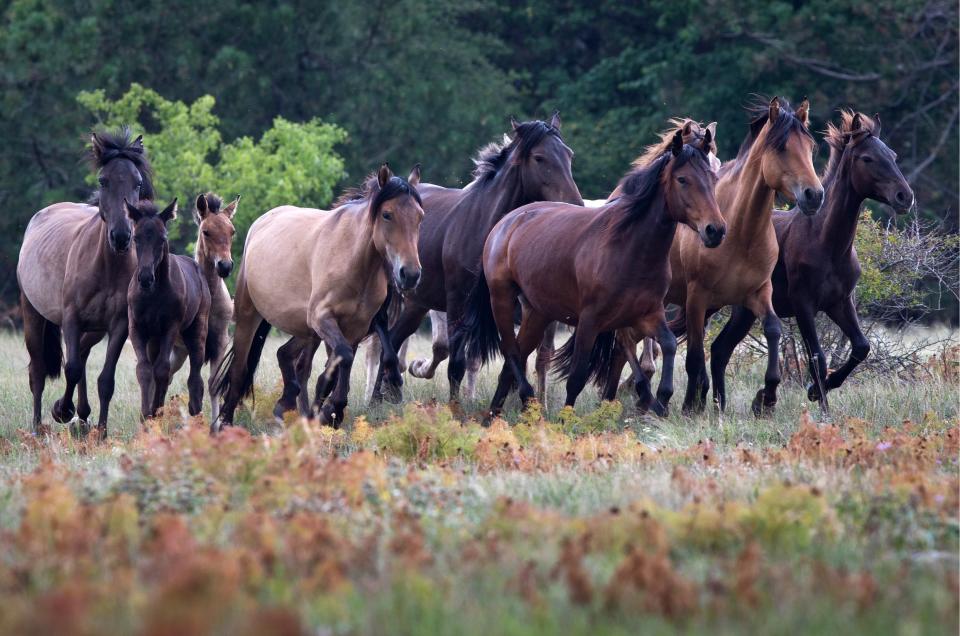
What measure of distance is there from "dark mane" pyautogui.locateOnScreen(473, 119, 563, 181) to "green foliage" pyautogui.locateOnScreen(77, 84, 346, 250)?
10148mm

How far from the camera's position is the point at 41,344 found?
1211 cm

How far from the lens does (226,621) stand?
148 inches

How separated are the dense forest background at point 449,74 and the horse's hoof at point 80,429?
544 inches

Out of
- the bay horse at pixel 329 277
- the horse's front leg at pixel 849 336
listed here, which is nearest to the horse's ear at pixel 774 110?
the horse's front leg at pixel 849 336

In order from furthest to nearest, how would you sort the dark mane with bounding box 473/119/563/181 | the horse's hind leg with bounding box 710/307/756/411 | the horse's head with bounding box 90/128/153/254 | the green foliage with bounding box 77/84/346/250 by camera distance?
the green foliage with bounding box 77/84/346/250
the dark mane with bounding box 473/119/563/181
the horse's hind leg with bounding box 710/307/756/411
the horse's head with bounding box 90/128/153/254

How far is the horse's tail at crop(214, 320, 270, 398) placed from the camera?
11219mm

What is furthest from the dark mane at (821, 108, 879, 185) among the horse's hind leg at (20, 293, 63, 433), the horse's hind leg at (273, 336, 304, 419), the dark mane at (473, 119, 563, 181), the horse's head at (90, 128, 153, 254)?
the horse's hind leg at (20, 293, 63, 433)

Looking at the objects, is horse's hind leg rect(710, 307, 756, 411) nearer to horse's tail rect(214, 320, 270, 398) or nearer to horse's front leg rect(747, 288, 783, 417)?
horse's front leg rect(747, 288, 783, 417)

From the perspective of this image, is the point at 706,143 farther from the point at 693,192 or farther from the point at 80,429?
the point at 80,429

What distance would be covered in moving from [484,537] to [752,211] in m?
5.89

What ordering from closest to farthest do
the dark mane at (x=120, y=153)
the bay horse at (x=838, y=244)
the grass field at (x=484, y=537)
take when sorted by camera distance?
the grass field at (x=484, y=537)
the bay horse at (x=838, y=244)
the dark mane at (x=120, y=153)

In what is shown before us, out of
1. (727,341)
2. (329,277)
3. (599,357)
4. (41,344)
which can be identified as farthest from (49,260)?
(727,341)

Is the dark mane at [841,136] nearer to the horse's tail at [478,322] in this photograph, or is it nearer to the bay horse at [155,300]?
the horse's tail at [478,322]

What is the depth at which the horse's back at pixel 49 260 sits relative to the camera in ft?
37.2
